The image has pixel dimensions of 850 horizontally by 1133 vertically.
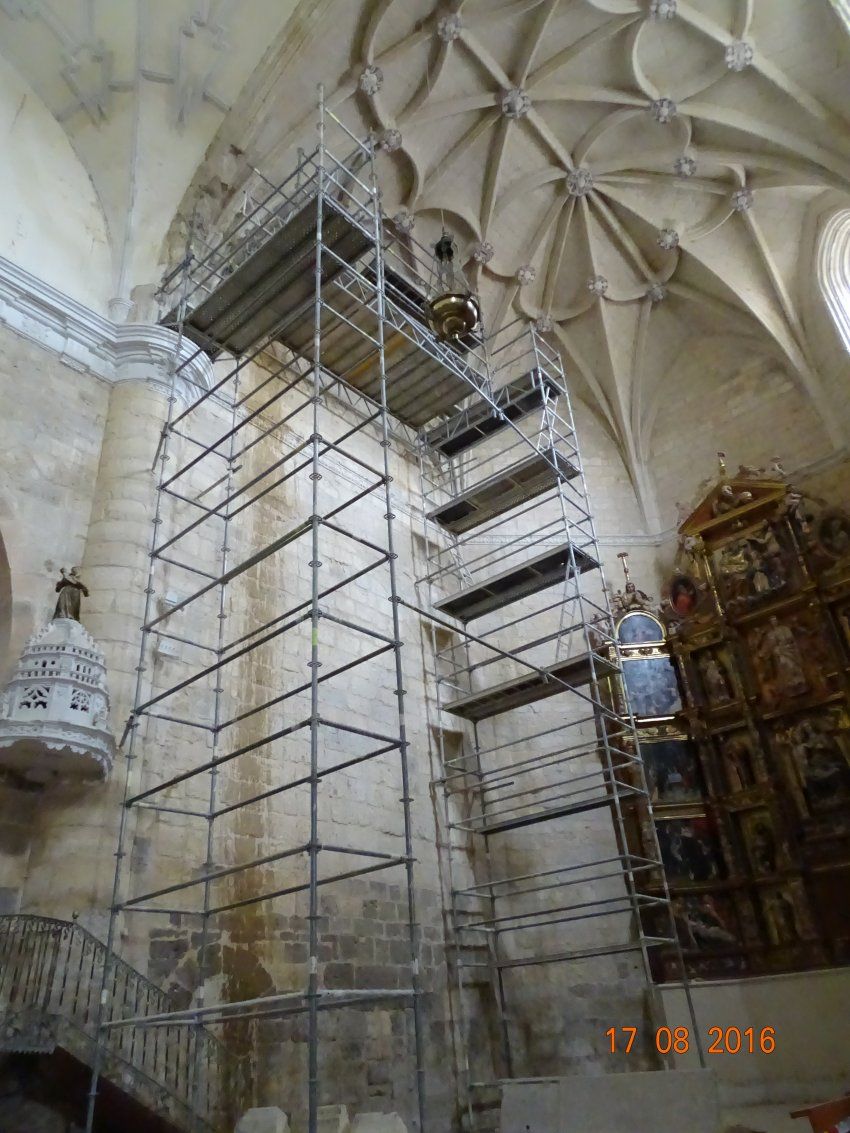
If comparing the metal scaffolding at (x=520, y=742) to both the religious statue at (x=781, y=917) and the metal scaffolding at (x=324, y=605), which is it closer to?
the metal scaffolding at (x=324, y=605)

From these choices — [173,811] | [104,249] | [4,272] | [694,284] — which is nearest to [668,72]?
[694,284]

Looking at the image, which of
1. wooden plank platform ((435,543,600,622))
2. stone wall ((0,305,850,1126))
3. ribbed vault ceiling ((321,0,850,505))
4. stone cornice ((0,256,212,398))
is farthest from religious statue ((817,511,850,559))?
stone cornice ((0,256,212,398))

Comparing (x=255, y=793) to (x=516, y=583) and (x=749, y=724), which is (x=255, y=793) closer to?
(x=516, y=583)

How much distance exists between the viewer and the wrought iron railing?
15.4ft

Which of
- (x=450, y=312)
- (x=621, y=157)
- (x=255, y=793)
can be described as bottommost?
(x=255, y=793)

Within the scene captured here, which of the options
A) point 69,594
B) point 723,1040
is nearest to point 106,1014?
point 69,594

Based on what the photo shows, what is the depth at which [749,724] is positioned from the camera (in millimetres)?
9555

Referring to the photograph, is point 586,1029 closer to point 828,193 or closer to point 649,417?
point 649,417

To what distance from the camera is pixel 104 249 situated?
897 cm

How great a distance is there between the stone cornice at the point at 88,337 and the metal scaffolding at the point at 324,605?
0.20 meters

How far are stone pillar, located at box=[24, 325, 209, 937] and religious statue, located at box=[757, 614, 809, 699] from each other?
7020mm

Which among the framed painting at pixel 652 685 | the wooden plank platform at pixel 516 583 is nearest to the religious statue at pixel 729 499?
the framed painting at pixel 652 685

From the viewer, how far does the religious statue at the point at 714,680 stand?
9953mm

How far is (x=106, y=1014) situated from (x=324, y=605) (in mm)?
4363
